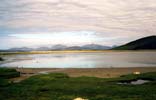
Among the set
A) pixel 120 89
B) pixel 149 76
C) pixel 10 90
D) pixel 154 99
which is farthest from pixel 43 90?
pixel 149 76

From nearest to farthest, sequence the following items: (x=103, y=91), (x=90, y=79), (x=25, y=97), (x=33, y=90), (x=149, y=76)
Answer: (x=25, y=97), (x=103, y=91), (x=33, y=90), (x=90, y=79), (x=149, y=76)

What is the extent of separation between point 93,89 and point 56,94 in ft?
15.5

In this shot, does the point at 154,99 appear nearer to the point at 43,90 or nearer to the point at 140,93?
the point at 140,93

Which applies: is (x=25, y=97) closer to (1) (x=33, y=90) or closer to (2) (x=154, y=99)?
(1) (x=33, y=90)

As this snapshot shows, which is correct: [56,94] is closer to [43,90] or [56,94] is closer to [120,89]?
[43,90]

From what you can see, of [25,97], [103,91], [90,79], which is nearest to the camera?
[25,97]

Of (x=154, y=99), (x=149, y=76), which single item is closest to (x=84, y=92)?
(x=154, y=99)

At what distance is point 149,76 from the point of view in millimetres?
47312

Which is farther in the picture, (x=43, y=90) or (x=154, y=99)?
(x=43, y=90)

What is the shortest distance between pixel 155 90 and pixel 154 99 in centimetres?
560

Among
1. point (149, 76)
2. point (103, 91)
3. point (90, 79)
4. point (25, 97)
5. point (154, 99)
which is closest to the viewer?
point (154, 99)

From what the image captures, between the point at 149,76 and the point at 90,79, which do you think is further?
the point at 149,76

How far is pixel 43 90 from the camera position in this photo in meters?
34.0

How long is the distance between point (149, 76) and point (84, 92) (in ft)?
65.2
